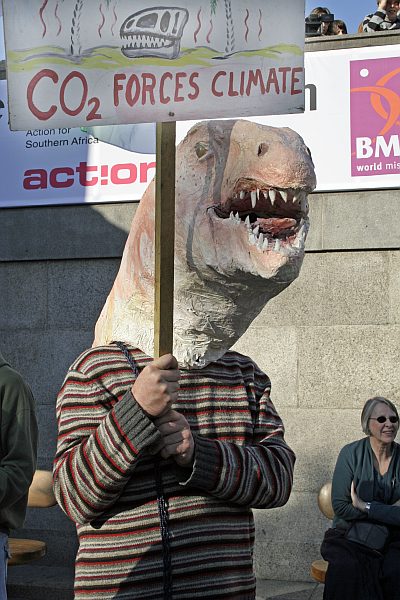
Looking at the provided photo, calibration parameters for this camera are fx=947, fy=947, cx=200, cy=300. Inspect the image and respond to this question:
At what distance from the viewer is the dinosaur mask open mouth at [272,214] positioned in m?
2.36

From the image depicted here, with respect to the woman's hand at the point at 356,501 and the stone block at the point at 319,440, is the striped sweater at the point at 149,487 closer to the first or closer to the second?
the woman's hand at the point at 356,501

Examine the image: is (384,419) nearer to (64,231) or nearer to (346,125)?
(346,125)

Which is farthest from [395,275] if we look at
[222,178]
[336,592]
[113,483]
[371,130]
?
[113,483]

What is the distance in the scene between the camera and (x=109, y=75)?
2.44 m

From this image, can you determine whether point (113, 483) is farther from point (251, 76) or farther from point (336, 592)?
point (336, 592)

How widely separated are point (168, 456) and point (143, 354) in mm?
345

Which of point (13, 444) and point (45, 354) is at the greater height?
point (45, 354)

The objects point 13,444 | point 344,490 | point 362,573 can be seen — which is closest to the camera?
point 13,444

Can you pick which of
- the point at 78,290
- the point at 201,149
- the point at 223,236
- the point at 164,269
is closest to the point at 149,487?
the point at 164,269

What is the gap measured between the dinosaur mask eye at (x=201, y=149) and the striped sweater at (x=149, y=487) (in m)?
0.57

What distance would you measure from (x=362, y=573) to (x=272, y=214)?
2.80m

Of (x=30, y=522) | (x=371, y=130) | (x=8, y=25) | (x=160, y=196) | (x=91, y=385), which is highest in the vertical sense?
(x=371, y=130)

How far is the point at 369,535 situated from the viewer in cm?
475

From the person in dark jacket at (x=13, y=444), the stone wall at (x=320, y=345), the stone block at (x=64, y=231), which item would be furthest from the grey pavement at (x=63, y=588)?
the person in dark jacket at (x=13, y=444)
